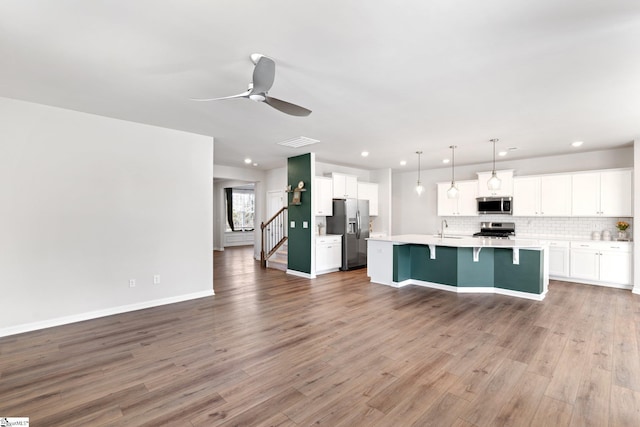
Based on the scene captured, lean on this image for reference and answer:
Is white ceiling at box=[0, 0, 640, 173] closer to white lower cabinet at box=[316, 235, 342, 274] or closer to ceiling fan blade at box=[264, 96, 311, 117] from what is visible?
ceiling fan blade at box=[264, 96, 311, 117]

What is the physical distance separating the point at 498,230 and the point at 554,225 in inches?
43.2

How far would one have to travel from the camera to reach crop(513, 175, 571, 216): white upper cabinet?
641cm

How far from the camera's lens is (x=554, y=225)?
22.4 feet

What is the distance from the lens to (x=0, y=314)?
11.6ft

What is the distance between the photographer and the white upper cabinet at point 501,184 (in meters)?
7.02

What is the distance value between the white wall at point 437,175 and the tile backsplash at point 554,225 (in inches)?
11.7

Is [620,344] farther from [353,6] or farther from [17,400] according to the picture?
[17,400]

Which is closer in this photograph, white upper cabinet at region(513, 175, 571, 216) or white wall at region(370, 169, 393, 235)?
white upper cabinet at region(513, 175, 571, 216)

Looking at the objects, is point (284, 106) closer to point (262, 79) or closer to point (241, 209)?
point (262, 79)

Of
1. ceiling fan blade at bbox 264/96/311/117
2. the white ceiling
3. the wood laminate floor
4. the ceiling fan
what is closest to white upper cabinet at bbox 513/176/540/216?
the white ceiling

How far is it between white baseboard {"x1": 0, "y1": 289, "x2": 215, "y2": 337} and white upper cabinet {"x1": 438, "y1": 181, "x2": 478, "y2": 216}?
6.11 meters

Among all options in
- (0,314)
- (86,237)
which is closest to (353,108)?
(86,237)

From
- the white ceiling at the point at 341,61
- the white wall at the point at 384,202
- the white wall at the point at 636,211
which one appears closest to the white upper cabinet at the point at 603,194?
the white wall at the point at 636,211

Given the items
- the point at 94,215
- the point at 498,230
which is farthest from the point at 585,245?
the point at 94,215
